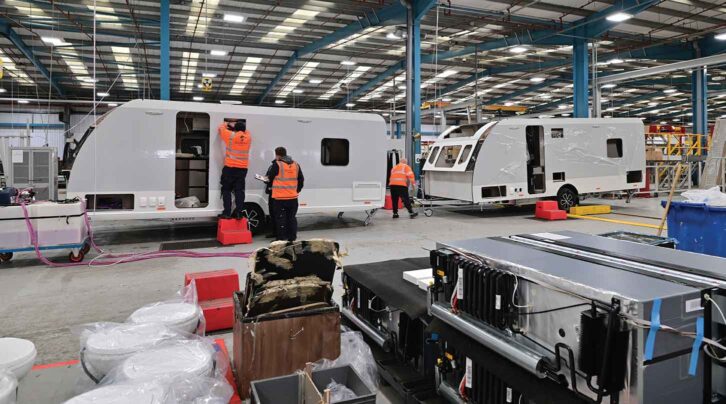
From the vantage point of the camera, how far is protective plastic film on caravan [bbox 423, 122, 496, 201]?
32.3ft

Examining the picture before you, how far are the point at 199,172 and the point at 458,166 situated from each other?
5.72 meters

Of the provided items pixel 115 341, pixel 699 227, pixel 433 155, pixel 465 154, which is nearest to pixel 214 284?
pixel 115 341

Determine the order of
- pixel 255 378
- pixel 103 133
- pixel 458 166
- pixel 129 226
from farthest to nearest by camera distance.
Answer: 1. pixel 458 166
2. pixel 129 226
3. pixel 103 133
4. pixel 255 378

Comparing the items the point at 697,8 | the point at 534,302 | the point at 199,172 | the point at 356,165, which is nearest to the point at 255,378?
the point at 534,302

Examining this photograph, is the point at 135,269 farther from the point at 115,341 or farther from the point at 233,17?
the point at 233,17

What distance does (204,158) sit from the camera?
8109mm

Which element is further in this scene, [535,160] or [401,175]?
[535,160]

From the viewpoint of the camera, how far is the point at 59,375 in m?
2.65

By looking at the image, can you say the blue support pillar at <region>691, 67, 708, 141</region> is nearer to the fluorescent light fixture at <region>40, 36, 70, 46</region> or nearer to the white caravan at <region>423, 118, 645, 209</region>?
the white caravan at <region>423, 118, 645, 209</region>

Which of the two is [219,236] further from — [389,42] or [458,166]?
[389,42]

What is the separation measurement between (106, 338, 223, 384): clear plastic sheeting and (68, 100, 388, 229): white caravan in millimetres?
4782

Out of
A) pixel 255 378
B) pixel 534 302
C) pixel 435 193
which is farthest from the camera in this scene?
pixel 435 193

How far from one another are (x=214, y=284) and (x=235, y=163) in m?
3.79

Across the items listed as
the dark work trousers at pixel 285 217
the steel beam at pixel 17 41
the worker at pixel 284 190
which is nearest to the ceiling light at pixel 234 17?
the steel beam at pixel 17 41
